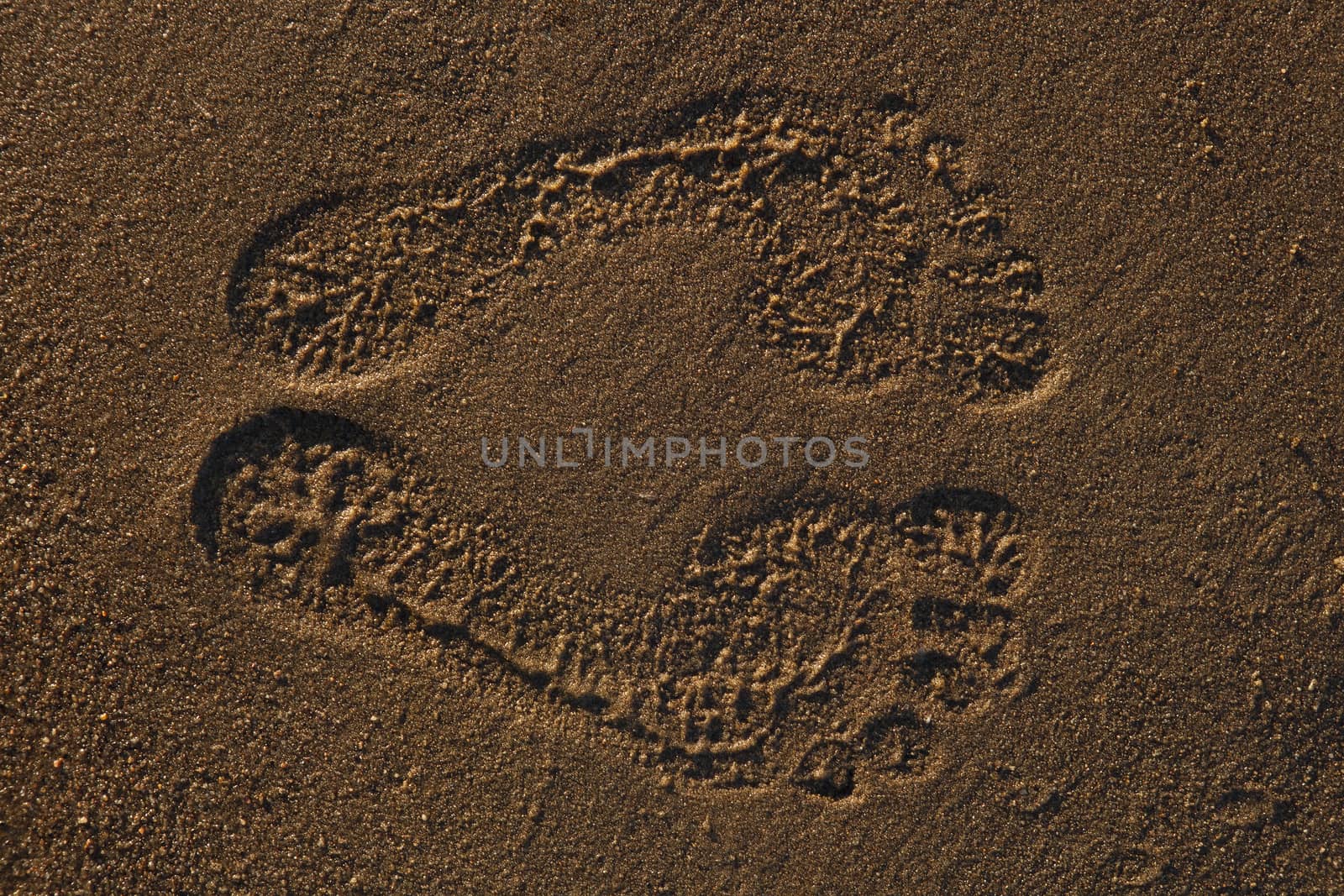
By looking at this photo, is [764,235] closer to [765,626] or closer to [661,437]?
[661,437]

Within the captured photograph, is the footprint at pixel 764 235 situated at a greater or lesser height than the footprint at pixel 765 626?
greater

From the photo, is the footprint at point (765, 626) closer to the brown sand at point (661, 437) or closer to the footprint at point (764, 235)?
the brown sand at point (661, 437)

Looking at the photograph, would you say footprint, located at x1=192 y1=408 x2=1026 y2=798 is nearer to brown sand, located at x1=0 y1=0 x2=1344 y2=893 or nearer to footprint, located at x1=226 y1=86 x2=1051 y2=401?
brown sand, located at x1=0 y1=0 x2=1344 y2=893

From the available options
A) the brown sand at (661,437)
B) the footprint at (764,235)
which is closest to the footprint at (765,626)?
the brown sand at (661,437)

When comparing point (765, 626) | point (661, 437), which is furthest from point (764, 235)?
point (765, 626)
